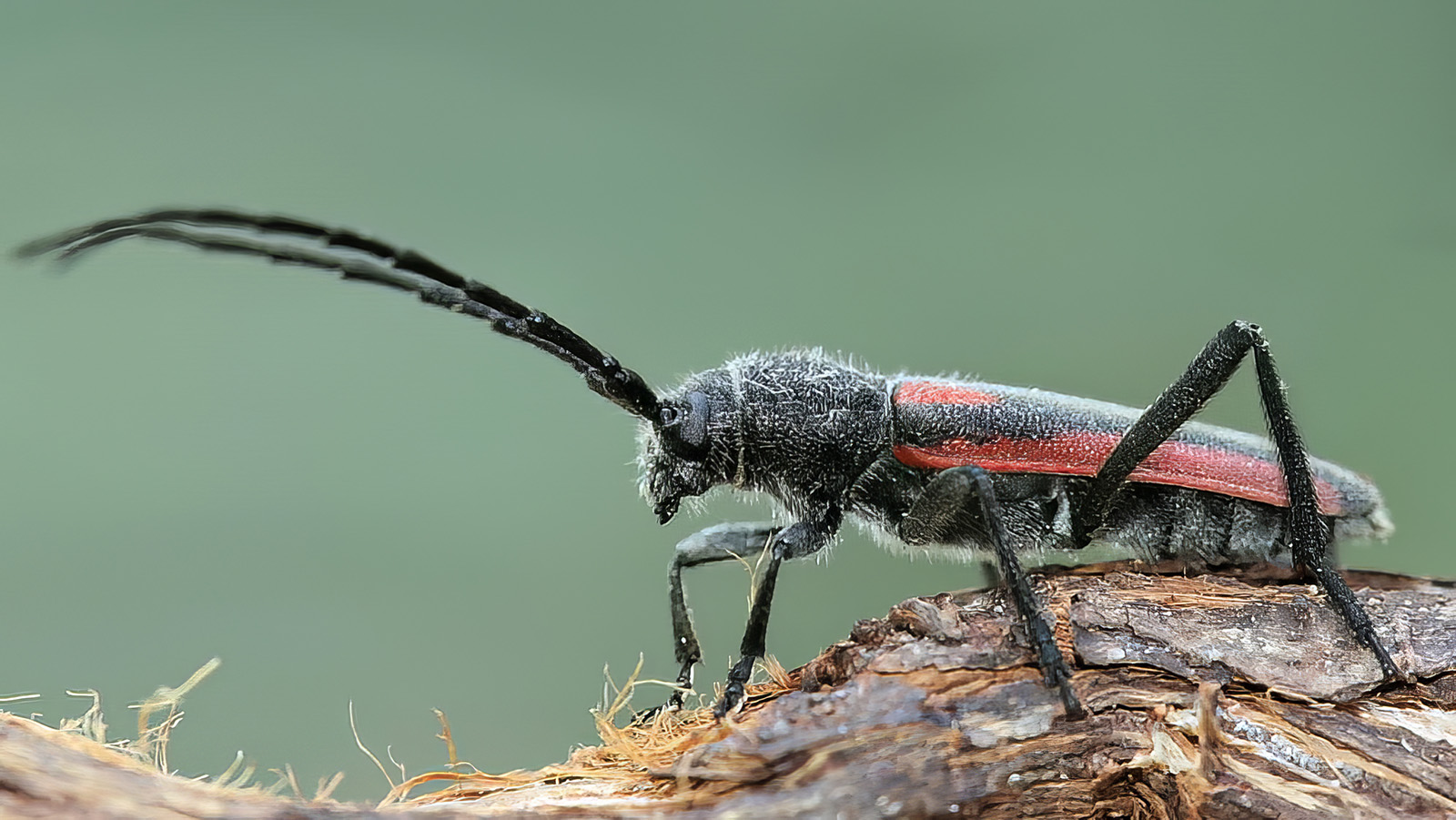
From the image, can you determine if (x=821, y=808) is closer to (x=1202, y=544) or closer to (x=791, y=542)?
(x=791, y=542)

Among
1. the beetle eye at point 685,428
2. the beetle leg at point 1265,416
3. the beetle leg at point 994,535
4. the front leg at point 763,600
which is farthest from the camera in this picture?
the beetle eye at point 685,428

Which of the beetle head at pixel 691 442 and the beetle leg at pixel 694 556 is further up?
the beetle head at pixel 691 442

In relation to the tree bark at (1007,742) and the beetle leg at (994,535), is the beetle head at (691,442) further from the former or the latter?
the tree bark at (1007,742)

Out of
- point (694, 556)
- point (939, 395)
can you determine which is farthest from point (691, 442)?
point (939, 395)

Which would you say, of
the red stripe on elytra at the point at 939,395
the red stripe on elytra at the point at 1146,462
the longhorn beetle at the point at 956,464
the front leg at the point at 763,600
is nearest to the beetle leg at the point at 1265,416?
the longhorn beetle at the point at 956,464

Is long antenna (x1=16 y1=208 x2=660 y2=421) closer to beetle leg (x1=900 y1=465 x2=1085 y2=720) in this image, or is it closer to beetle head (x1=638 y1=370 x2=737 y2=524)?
beetle head (x1=638 y1=370 x2=737 y2=524)

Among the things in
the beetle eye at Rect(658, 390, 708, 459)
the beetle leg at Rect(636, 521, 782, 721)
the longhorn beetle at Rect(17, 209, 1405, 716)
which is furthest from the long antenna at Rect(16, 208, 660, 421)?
the beetle leg at Rect(636, 521, 782, 721)

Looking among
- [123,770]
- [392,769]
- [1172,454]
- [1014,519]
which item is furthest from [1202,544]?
[123,770]
